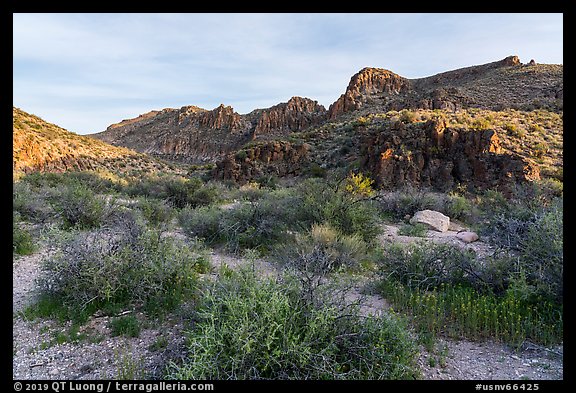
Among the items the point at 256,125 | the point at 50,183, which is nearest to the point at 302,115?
the point at 256,125

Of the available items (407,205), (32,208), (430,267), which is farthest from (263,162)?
(430,267)

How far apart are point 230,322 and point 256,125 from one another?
54.8 metres

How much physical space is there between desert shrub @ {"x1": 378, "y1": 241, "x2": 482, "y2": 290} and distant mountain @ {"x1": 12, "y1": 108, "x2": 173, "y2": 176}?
67.1 ft

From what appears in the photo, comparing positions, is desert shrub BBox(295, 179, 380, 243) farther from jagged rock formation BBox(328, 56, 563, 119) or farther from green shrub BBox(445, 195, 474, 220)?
jagged rock formation BBox(328, 56, 563, 119)

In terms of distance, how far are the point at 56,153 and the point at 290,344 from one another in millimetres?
28594

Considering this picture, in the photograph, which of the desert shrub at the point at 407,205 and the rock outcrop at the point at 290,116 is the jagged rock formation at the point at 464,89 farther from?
the desert shrub at the point at 407,205

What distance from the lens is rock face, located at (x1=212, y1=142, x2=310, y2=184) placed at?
22.9 m

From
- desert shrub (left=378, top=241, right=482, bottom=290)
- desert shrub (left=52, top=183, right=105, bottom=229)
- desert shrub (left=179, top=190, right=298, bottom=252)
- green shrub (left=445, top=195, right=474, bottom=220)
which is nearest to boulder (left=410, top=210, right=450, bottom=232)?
green shrub (left=445, top=195, right=474, bottom=220)

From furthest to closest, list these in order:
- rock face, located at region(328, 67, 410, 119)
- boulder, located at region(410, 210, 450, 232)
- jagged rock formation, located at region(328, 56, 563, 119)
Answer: rock face, located at region(328, 67, 410, 119), jagged rock formation, located at region(328, 56, 563, 119), boulder, located at region(410, 210, 450, 232)

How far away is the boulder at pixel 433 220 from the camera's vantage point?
9950 mm

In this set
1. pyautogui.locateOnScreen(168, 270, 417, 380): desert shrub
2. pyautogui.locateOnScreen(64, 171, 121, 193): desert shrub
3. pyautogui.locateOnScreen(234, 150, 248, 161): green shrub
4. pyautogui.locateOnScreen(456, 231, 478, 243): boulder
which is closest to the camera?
pyautogui.locateOnScreen(168, 270, 417, 380): desert shrub

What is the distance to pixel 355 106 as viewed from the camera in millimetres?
41812
